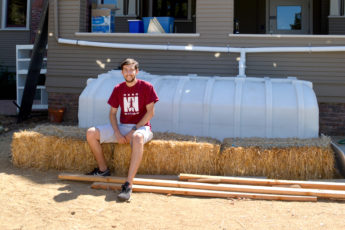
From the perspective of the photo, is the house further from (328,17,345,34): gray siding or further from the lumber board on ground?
the lumber board on ground

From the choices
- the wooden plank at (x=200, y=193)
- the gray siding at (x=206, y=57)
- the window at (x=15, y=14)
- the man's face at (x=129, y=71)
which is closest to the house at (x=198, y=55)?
the gray siding at (x=206, y=57)

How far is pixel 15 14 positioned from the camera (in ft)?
45.2

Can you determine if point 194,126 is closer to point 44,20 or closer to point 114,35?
point 114,35

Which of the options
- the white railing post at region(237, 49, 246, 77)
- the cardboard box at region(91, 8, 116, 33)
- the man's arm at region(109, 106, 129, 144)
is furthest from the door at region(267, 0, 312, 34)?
the man's arm at region(109, 106, 129, 144)

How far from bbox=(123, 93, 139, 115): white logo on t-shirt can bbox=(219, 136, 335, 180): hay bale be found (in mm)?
1170

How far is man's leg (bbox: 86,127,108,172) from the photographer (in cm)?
459

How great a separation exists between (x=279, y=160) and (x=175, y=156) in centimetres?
125

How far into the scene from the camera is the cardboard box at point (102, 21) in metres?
8.16

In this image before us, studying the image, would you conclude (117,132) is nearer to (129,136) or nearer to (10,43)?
(129,136)

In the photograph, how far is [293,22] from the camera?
11.4 meters

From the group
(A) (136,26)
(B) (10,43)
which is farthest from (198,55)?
(B) (10,43)

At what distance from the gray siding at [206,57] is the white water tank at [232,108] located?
143cm

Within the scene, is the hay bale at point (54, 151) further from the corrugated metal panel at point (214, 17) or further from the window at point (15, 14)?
the window at point (15, 14)

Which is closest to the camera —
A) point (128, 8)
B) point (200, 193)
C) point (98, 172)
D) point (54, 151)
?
point (200, 193)
